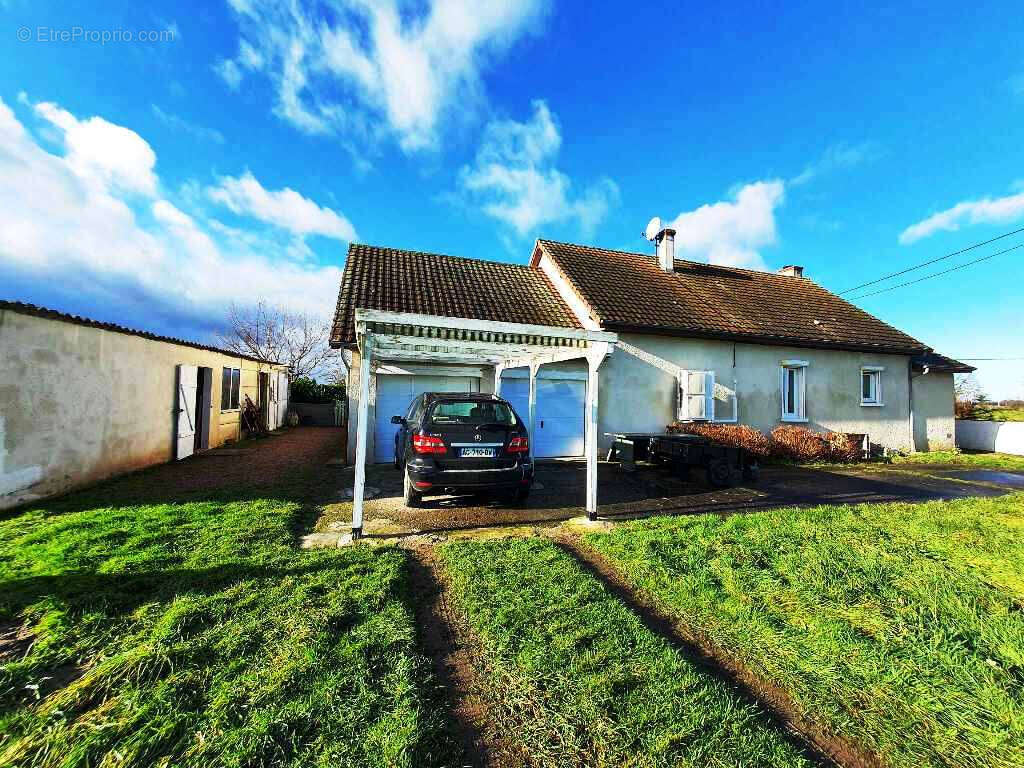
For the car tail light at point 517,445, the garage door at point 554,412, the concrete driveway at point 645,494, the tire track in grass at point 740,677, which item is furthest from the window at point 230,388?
the tire track in grass at point 740,677

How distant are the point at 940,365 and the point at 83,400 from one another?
22291mm

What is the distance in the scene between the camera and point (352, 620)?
288cm

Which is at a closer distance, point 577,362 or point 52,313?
point 52,313

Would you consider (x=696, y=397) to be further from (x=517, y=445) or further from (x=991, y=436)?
(x=991, y=436)

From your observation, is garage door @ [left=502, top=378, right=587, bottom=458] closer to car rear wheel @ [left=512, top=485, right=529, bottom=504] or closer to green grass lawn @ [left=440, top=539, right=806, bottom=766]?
car rear wheel @ [left=512, top=485, right=529, bottom=504]

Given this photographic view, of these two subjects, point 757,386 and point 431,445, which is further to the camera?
point 757,386

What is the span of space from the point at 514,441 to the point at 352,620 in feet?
10.1

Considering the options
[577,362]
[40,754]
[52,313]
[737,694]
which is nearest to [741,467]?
[577,362]

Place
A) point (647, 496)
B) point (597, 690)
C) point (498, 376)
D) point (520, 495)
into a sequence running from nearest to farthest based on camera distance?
point (597, 690), point (520, 495), point (647, 496), point (498, 376)

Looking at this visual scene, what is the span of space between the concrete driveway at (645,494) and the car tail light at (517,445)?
2.90ft

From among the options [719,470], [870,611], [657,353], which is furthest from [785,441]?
[870,611]

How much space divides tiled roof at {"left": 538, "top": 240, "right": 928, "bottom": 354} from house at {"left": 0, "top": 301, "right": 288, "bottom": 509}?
9837 millimetres

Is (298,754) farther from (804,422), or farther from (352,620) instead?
(804,422)

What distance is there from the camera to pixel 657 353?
1088 centimetres
